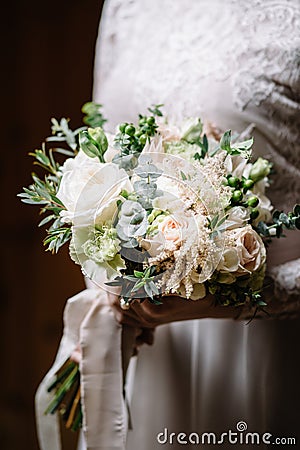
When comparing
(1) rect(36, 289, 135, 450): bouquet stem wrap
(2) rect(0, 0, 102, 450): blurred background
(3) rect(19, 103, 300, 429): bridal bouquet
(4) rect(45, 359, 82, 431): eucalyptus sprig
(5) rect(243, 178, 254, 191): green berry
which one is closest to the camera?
(3) rect(19, 103, 300, 429): bridal bouquet

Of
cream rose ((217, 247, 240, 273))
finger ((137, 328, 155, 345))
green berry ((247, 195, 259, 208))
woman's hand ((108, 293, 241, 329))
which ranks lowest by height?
finger ((137, 328, 155, 345))

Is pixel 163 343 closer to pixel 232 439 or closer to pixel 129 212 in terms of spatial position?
pixel 232 439

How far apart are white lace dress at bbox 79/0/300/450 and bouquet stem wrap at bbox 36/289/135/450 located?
0.32 feet

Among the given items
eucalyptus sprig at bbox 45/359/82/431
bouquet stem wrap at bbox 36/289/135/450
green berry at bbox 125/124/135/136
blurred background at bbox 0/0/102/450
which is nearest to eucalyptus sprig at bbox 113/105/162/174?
green berry at bbox 125/124/135/136

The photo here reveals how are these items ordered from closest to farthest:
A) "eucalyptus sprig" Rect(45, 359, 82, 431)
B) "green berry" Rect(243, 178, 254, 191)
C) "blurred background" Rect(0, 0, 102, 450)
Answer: "green berry" Rect(243, 178, 254, 191)
"eucalyptus sprig" Rect(45, 359, 82, 431)
"blurred background" Rect(0, 0, 102, 450)

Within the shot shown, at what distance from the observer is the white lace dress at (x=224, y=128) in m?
1.09

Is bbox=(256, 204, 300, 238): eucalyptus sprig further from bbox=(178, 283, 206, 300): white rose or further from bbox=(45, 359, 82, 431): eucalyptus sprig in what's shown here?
Result: bbox=(45, 359, 82, 431): eucalyptus sprig

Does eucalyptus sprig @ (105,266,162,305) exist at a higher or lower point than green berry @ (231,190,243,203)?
lower

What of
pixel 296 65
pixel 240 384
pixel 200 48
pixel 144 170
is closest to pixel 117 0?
pixel 200 48

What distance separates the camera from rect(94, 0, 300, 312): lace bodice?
109 cm

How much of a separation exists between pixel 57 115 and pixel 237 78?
1.03 metres

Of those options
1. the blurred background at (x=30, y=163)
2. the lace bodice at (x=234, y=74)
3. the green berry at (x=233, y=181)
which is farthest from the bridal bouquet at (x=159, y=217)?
the blurred background at (x=30, y=163)

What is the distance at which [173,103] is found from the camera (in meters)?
1.14

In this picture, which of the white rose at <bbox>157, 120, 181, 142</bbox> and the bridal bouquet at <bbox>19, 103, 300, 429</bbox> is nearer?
the bridal bouquet at <bbox>19, 103, 300, 429</bbox>
